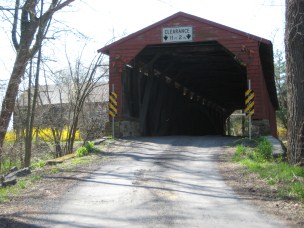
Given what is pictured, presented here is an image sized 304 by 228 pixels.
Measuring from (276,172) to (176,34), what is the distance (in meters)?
9.14

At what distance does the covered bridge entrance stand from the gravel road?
6.38 m

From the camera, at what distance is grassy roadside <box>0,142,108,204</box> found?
7.14 meters

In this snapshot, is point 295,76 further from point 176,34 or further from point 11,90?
point 176,34

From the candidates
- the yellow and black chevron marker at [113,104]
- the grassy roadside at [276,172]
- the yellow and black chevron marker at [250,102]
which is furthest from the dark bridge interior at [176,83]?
the grassy roadside at [276,172]

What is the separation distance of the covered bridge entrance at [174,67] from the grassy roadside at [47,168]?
4.01 metres

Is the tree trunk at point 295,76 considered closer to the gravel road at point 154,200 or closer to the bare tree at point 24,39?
the gravel road at point 154,200

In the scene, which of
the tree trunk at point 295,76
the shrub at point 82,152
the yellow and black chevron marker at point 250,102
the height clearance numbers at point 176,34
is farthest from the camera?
the height clearance numbers at point 176,34

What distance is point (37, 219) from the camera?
5.34 meters

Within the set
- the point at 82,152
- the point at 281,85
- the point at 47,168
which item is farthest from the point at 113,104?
the point at 281,85

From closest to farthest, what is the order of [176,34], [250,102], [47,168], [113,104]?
[47,168] < [250,102] < [113,104] < [176,34]

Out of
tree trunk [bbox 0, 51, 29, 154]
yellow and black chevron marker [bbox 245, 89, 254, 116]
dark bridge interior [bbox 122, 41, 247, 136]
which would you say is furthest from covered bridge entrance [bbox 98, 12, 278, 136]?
tree trunk [bbox 0, 51, 29, 154]

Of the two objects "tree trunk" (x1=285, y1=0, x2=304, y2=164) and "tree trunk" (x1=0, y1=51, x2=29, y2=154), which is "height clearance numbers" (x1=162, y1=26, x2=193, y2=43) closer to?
"tree trunk" (x1=0, y1=51, x2=29, y2=154)

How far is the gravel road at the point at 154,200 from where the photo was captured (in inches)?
203

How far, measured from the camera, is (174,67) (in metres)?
22.9
